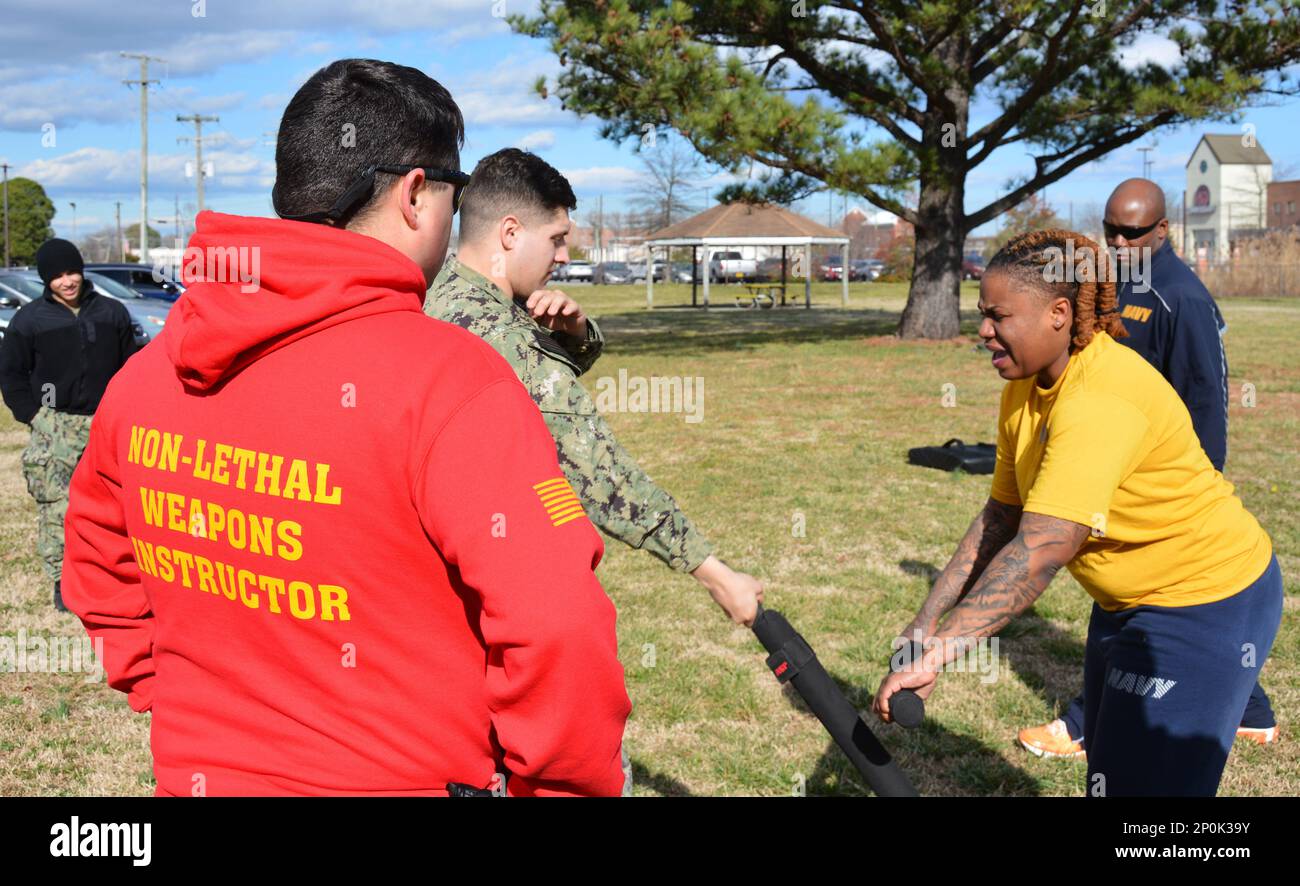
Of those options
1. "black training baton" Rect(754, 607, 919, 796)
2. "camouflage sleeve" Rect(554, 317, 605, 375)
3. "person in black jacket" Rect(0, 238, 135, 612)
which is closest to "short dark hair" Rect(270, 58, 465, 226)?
"black training baton" Rect(754, 607, 919, 796)

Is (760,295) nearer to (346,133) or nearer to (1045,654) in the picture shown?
(1045,654)

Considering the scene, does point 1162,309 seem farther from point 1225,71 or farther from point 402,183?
point 1225,71

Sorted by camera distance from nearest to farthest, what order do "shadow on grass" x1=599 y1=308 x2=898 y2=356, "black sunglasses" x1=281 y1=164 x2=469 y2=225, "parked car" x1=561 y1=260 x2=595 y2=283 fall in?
"black sunglasses" x1=281 y1=164 x2=469 y2=225, "shadow on grass" x1=599 y1=308 x2=898 y2=356, "parked car" x1=561 y1=260 x2=595 y2=283

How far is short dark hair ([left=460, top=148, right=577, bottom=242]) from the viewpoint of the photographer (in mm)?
2990

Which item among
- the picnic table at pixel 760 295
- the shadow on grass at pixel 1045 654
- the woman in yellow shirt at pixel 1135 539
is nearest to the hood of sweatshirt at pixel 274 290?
the woman in yellow shirt at pixel 1135 539

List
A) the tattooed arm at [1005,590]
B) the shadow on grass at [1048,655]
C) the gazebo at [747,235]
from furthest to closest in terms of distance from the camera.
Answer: the gazebo at [747,235] → the shadow on grass at [1048,655] → the tattooed arm at [1005,590]

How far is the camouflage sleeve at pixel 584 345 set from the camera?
3311 mm

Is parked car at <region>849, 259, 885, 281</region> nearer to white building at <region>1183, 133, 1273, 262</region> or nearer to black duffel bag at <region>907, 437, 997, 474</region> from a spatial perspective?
white building at <region>1183, 133, 1273, 262</region>

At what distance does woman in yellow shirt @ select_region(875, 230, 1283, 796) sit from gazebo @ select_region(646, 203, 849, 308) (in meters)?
35.0

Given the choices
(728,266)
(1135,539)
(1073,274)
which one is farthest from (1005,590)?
(728,266)

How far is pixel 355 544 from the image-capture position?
1.48 meters

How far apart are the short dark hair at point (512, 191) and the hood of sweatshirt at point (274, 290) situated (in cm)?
143

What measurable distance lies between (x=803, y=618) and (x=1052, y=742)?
1.83 metres

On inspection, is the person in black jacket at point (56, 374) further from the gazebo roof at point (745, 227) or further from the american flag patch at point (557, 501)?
the gazebo roof at point (745, 227)
